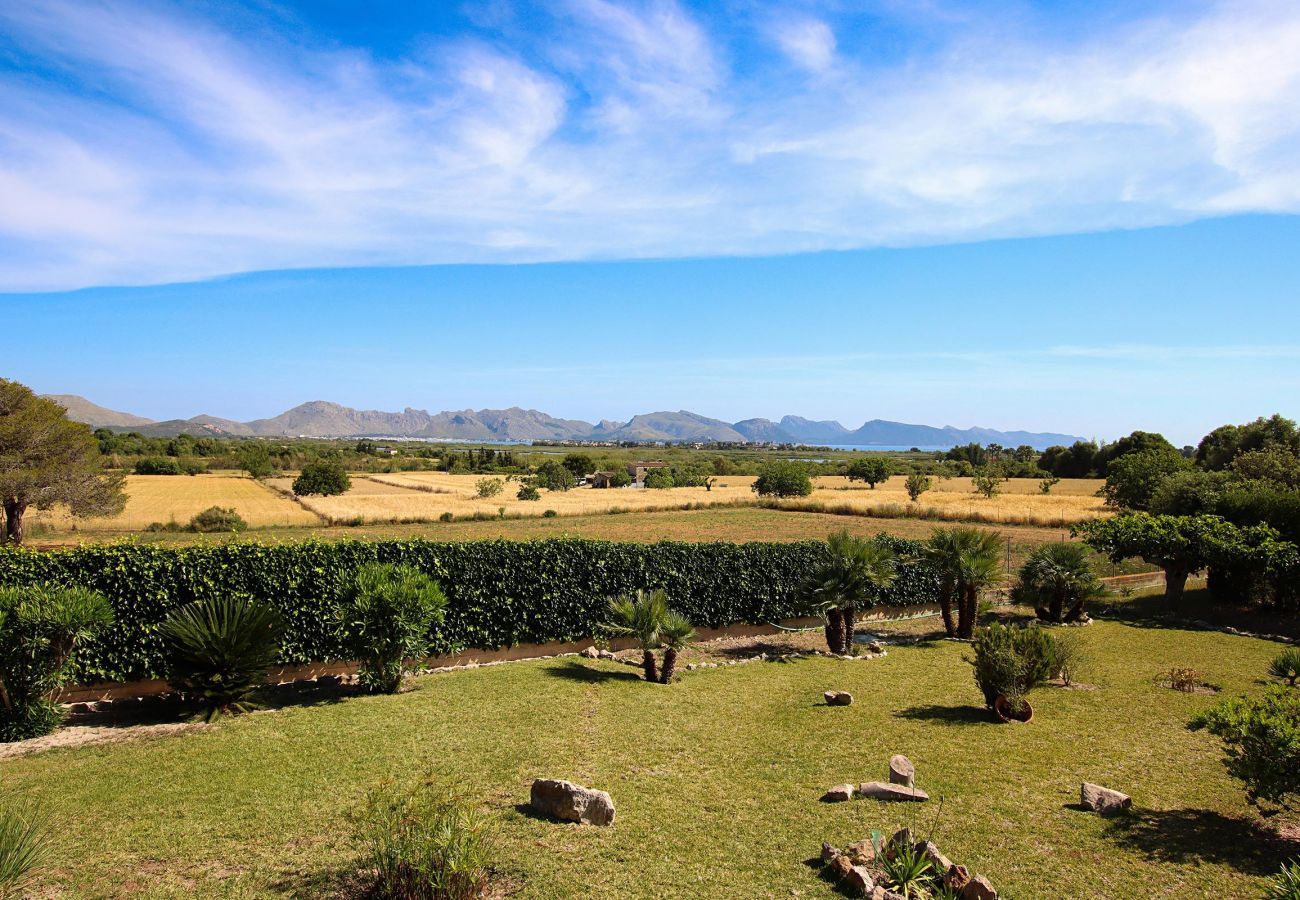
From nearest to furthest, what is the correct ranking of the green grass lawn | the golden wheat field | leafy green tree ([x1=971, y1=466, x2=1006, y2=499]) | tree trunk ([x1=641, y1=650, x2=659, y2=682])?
the green grass lawn → tree trunk ([x1=641, y1=650, x2=659, y2=682]) → the golden wheat field → leafy green tree ([x1=971, y1=466, x2=1006, y2=499])

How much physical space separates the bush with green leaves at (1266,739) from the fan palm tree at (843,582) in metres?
7.56

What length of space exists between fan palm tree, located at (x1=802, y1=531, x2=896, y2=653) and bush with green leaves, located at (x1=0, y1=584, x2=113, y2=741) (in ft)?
37.8

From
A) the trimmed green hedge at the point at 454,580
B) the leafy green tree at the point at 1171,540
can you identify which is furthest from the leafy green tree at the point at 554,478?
the leafy green tree at the point at 1171,540

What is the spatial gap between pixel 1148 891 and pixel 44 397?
42.2 meters

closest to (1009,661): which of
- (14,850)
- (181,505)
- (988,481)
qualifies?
(14,850)

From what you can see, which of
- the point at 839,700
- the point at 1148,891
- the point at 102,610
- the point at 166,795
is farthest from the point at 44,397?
the point at 1148,891

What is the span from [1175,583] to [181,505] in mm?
56426

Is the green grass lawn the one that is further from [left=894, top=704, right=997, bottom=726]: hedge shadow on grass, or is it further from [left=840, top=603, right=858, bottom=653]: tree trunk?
[left=840, top=603, right=858, bottom=653]: tree trunk

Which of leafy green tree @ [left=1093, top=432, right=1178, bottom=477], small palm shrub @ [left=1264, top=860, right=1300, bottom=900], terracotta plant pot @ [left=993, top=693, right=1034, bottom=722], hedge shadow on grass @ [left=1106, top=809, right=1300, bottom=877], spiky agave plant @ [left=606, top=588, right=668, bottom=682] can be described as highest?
leafy green tree @ [left=1093, top=432, right=1178, bottom=477]

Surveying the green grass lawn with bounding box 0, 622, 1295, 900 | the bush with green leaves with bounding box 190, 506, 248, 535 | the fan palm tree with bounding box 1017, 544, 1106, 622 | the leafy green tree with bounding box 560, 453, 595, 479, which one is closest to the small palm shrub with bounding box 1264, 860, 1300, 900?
the green grass lawn with bounding box 0, 622, 1295, 900

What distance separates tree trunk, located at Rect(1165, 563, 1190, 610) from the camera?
1778 centimetres

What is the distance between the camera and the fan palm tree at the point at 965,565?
1491cm

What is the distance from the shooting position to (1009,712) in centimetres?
915

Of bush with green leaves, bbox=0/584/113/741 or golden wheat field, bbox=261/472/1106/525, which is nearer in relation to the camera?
bush with green leaves, bbox=0/584/113/741
